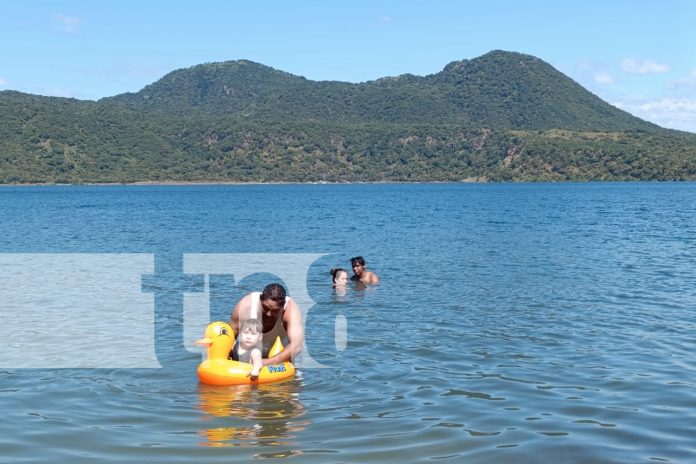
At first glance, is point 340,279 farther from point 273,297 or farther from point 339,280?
point 273,297

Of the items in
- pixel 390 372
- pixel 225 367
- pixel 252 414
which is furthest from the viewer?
pixel 390 372

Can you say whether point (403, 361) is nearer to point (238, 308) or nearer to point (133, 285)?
point (238, 308)

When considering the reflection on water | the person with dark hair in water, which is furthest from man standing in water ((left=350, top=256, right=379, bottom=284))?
the reflection on water

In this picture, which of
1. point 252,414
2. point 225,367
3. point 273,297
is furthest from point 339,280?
point 252,414

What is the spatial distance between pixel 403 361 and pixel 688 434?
4.60 metres

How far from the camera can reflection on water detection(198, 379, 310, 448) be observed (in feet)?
27.1

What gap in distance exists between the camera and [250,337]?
10.4 metres

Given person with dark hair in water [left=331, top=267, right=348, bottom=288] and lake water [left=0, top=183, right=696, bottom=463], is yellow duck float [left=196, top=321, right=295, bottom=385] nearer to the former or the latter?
lake water [left=0, top=183, right=696, bottom=463]

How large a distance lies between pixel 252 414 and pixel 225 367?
1229mm

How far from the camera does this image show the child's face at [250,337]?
10.3m

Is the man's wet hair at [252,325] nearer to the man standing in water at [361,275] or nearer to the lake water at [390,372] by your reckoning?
the lake water at [390,372]

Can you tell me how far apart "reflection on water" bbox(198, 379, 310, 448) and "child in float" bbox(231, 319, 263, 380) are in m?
0.29

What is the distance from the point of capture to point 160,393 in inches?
401

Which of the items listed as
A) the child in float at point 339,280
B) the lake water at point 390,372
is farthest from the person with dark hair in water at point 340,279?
the lake water at point 390,372
